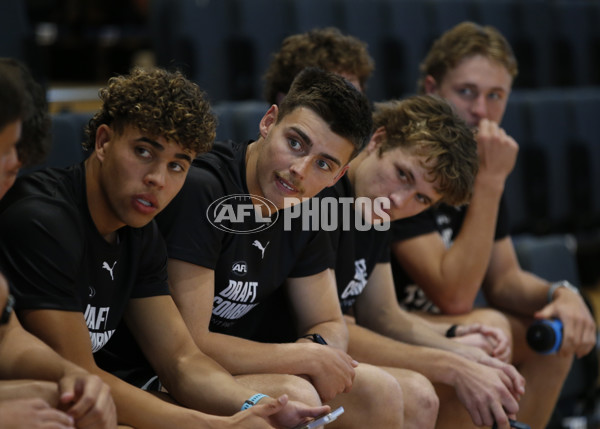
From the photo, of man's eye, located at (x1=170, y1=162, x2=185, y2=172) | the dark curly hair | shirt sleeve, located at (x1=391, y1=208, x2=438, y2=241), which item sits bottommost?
shirt sleeve, located at (x1=391, y1=208, x2=438, y2=241)

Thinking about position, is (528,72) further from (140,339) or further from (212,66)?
(140,339)

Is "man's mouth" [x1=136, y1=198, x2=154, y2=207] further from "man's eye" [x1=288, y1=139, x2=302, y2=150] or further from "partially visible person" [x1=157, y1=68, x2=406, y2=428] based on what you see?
"man's eye" [x1=288, y1=139, x2=302, y2=150]

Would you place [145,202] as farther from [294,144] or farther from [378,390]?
[378,390]

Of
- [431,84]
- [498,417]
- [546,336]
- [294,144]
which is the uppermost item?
[431,84]

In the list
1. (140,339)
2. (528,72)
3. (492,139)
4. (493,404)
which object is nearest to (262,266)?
(140,339)

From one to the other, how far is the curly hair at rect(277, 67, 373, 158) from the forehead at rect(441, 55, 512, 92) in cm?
66

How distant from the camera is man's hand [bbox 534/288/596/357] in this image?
1.85 metres

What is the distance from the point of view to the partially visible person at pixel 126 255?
1.13m

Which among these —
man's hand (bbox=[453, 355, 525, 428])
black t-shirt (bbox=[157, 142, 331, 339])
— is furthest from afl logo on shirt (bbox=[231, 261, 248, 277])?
man's hand (bbox=[453, 355, 525, 428])

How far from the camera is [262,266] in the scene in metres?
1.43

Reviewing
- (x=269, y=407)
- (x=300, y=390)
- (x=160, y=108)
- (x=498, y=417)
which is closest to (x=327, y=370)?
(x=300, y=390)

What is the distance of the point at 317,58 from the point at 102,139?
0.70 meters

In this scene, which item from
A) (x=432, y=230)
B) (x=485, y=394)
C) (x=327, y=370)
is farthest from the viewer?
(x=432, y=230)

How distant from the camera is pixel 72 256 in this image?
1151 mm
